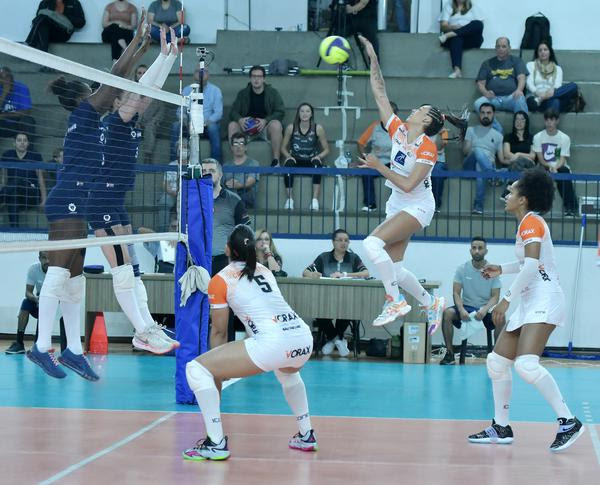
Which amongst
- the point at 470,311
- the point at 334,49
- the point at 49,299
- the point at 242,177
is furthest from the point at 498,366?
the point at 242,177

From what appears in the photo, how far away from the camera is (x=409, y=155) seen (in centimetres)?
834

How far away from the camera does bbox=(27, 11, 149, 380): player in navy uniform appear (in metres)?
7.86

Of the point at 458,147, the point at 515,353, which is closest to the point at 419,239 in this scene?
the point at 458,147

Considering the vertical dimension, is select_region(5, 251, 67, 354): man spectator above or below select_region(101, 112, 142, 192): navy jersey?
below

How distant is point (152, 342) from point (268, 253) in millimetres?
5382

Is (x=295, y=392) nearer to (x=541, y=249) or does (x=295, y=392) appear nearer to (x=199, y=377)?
(x=199, y=377)

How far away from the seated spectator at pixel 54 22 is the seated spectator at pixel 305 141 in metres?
5.40

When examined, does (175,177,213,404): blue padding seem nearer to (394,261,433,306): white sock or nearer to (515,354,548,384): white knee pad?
(394,261,433,306): white sock

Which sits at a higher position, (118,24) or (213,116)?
(118,24)

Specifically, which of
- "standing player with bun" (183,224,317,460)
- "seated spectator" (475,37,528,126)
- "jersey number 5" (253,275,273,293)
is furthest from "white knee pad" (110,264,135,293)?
"seated spectator" (475,37,528,126)

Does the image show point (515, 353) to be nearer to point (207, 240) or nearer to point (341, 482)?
point (341, 482)

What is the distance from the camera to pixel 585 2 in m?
19.3

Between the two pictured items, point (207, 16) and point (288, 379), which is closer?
point (288, 379)

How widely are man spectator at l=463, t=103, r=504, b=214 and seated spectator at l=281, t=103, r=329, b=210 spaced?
219 centimetres
